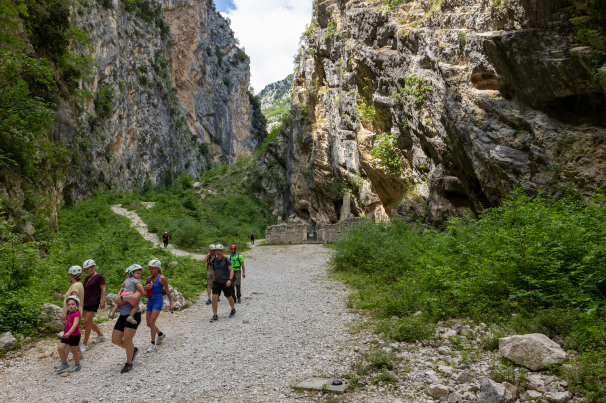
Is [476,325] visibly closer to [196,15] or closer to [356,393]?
[356,393]

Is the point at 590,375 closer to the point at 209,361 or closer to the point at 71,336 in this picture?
the point at 209,361

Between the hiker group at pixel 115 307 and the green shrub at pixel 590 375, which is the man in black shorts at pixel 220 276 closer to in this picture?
the hiker group at pixel 115 307

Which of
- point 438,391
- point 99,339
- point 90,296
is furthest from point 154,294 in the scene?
point 438,391

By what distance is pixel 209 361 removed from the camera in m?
4.88

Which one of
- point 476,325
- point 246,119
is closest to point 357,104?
point 476,325

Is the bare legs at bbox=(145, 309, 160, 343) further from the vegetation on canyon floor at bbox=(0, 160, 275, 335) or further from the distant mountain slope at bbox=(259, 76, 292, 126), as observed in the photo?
the distant mountain slope at bbox=(259, 76, 292, 126)

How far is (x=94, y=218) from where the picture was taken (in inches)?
849

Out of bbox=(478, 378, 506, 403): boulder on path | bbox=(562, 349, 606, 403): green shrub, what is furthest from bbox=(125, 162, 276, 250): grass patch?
bbox=(562, 349, 606, 403): green shrub

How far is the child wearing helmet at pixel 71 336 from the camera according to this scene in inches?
187

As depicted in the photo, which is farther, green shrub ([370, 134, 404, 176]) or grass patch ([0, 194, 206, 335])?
green shrub ([370, 134, 404, 176])

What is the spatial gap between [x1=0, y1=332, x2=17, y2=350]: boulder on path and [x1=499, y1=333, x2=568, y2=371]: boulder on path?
7.26 metres

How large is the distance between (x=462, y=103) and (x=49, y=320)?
13751 millimetres

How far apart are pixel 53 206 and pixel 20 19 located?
24.5 ft

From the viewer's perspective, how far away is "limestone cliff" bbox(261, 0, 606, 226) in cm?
884
